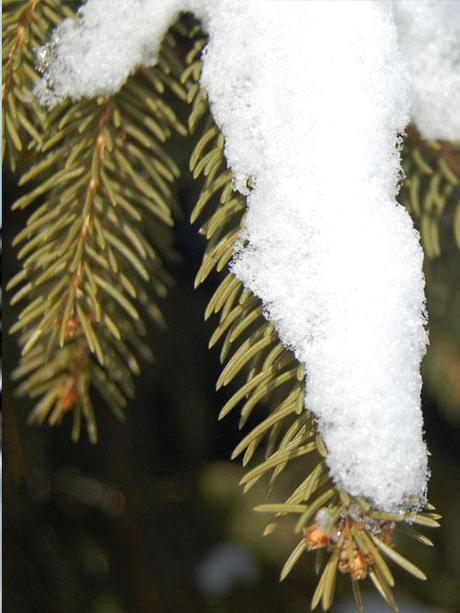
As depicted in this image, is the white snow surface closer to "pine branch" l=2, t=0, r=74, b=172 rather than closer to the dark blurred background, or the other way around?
"pine branch" l=2, t=0, r=74, b=172

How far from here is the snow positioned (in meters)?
0.44

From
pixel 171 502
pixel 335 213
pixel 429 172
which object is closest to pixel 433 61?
pixel 429 172

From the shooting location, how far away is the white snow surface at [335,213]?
0.31m

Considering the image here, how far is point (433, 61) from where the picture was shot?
1.46 feet

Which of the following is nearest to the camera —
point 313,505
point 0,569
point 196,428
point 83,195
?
point 313,505

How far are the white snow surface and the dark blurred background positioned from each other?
245mm

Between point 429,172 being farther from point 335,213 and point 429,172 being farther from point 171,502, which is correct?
point 171,502

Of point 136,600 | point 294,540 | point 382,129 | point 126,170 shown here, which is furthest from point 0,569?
point 382,129

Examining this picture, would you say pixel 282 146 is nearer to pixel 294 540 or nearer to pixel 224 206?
pixel 224 206

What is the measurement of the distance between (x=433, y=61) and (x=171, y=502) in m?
0.49

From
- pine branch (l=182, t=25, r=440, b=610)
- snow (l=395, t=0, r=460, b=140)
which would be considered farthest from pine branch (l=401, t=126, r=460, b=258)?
pine branch (l=182, t=25, r=440, b=610)

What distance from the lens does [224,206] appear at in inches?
14.8

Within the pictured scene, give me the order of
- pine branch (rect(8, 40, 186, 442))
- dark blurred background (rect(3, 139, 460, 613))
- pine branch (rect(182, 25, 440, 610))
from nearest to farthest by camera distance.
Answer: pine branch (rect(182, 25, 440, 610))
pine branch (rect(8, 40, 186, 442))
dark blurred background (rect(3, 139, 460, 613))

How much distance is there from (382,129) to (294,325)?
11 cm
